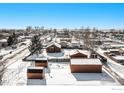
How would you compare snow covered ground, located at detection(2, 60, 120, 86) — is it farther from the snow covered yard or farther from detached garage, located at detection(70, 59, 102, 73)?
detached garage, located at detection(70, 59, 102, 73)

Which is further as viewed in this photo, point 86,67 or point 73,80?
point 86,67

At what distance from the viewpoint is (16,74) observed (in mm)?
4211

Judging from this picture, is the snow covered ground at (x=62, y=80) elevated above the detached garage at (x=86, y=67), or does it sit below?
below

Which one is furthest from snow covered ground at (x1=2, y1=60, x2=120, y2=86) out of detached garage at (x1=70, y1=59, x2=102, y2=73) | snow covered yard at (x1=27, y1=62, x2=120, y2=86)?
detached garage at (x1=70, y1=59, x2=102, y2=73)

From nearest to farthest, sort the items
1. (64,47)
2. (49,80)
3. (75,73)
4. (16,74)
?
1. (49,80)
2. (16,74)
3. (75,73)
4. (64,47)

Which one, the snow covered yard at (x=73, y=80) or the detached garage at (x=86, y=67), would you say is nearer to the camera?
the snow covered yard at (x=73, y=80)

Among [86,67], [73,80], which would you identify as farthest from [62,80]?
[86,67]

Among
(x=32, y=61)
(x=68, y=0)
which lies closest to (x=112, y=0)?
(x=68, y=0)

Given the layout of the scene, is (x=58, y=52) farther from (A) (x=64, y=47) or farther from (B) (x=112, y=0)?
(B) (x=112, y=0)

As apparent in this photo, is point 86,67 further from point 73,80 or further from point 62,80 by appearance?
point 62,80

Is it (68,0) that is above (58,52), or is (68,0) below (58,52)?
above

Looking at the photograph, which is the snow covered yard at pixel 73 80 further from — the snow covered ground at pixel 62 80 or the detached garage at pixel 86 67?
Result: the detached garage at pixel 86 67

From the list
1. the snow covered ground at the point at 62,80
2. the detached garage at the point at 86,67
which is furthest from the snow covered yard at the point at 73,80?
the detached garage at the point at 86,67
